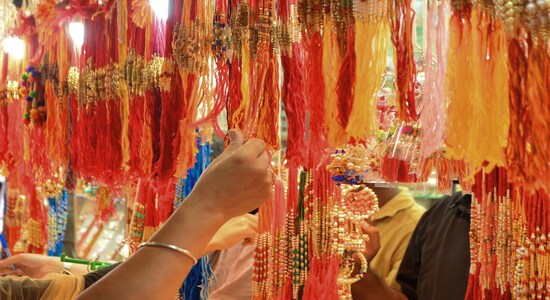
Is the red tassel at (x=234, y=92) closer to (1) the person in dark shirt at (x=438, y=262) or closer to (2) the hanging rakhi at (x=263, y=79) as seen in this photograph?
(2) the hanging rakhi at (x=263, y=79)

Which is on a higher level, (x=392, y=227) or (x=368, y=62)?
(x=368, y=62)

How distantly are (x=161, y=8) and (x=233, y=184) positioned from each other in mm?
820

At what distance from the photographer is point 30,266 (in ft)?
6.57

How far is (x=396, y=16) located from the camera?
3.84 feet

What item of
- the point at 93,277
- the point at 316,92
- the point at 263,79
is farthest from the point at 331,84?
the point at 93,277

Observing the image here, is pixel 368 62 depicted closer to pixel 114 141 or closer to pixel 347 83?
pixel 347 83

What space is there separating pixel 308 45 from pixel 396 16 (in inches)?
7.4

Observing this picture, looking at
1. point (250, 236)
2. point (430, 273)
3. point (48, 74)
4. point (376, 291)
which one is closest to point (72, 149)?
point (48, 74)

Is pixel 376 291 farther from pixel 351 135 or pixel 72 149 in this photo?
pixel 72 149

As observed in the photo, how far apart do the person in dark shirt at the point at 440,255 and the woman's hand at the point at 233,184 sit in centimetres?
88

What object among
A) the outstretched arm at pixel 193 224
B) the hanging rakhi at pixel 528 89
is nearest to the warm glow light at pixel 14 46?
the outstretched arm at pixel 193 224

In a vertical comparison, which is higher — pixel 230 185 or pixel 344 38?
pixel 344 38

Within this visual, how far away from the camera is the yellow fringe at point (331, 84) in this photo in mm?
1234

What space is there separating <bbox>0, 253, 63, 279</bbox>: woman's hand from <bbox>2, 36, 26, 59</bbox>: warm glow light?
2.28 ft
